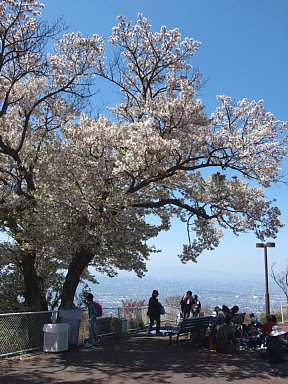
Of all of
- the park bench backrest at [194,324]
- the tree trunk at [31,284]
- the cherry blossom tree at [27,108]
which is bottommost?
the park bench backrest at [194,324]

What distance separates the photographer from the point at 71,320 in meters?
12.7

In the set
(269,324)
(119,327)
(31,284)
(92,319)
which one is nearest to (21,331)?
(92,319)

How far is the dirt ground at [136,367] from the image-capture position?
8.64 m

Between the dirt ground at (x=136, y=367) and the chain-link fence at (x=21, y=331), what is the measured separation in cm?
38

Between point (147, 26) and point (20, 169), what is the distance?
7.48 meters

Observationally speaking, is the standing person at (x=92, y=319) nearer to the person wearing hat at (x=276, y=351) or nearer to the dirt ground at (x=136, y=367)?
the dirt ground at (x=136, y=367)

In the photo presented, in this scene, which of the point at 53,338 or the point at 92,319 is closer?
the point at 53,338

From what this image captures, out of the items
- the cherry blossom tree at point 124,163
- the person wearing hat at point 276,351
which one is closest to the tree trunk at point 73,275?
the cherry blossom tree at point 124,163

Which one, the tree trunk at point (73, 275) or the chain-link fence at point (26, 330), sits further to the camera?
the tree trunk at point (73, 275)

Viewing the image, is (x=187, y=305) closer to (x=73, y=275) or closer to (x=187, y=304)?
(x=187, y=304)

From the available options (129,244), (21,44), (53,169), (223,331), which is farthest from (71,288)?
(21,44)

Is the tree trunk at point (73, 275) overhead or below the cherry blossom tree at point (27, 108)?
below

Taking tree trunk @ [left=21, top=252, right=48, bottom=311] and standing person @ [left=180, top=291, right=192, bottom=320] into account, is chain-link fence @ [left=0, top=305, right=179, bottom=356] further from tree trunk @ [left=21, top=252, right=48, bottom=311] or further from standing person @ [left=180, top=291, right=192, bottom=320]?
standing person @ [left=180, top=291, right=192, bottom=320]

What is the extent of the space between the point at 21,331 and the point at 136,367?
3289mm
